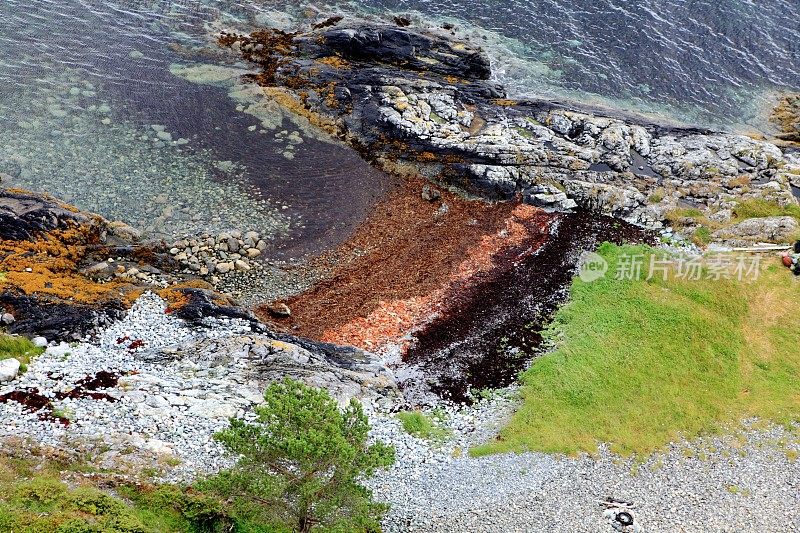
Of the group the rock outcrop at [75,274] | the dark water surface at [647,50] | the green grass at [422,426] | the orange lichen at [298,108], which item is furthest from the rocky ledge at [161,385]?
the dark water surface at [647,50]

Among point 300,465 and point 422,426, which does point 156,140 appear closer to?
point 422,426

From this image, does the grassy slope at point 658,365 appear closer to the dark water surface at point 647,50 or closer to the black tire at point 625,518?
the black tire at point 625,518

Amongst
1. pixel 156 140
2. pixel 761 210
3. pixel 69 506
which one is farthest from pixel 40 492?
pixel 761 210

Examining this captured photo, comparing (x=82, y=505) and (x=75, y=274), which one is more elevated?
(x=82, y=505)

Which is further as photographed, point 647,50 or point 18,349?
point 647,50

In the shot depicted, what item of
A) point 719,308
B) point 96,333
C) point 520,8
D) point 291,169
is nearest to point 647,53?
point 520,8

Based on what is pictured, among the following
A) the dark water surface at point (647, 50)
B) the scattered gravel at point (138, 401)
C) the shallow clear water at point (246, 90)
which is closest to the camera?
the scattered gravel at point (138, 401)

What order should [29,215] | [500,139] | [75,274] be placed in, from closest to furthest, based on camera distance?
1. [75,274]
2. [29,215]
3. [500,139]

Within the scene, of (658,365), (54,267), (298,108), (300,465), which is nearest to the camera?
(300,465)
